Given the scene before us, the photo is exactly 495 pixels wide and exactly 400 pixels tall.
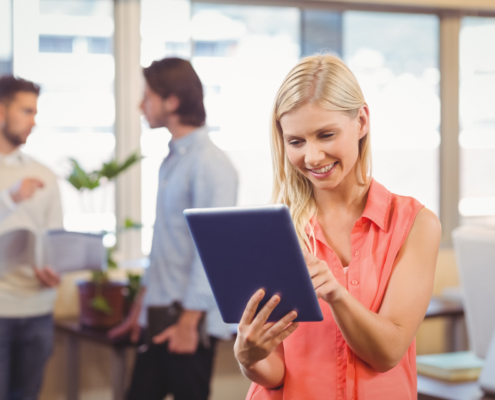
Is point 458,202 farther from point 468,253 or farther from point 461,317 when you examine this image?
point 468,253

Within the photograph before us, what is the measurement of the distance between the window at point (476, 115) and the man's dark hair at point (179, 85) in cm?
259

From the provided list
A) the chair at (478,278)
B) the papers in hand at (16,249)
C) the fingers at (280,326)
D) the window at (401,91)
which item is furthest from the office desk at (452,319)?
the fingers at (280,326)

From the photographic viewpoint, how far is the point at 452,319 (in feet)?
11.2

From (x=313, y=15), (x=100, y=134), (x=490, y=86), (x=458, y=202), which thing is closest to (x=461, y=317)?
(x=458, y=202)

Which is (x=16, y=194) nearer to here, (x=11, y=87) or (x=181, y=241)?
(x=11, y=87)

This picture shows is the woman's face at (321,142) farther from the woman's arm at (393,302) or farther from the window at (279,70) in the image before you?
the window at (279,70)

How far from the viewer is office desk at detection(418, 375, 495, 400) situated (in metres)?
1.56

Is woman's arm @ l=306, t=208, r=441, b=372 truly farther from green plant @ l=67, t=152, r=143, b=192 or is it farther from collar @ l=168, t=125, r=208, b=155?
green plant @ l=67, t=152, r=143, b=192

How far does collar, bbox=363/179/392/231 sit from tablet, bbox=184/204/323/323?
0.86 feet

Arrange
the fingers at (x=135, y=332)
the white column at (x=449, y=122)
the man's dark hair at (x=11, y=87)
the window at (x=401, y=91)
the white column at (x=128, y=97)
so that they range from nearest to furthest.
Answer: the man's dark hair at (x=11, y=87) → the fingers at (x=135, y=332) → the white column at (x=128, y=97) → the window at (x=401, y=91) → the white column at (x=449, y=122)

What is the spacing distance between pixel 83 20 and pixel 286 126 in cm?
254

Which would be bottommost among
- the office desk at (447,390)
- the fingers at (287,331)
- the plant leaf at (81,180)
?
the office desk at (447,390)

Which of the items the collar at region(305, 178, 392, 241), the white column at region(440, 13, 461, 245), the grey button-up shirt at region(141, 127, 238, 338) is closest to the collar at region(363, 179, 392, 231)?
the collar at region(305, 178, 392, 241)

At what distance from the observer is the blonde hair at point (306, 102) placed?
43.3 inches
